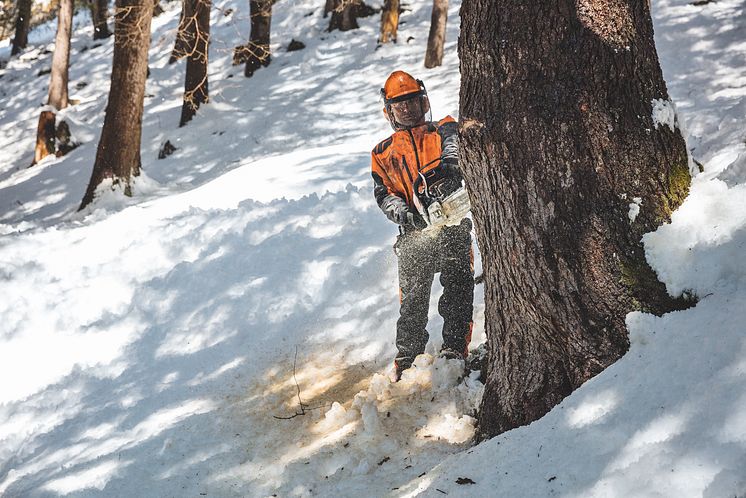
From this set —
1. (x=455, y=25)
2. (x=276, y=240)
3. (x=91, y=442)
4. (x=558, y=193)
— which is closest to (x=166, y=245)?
(x=276, y=240)

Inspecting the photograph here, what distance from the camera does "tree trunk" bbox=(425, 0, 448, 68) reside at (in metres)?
13.3

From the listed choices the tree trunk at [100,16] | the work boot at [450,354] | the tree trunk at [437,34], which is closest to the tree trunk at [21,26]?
the tree trunk at [100,16]

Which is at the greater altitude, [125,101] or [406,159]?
[125,101]

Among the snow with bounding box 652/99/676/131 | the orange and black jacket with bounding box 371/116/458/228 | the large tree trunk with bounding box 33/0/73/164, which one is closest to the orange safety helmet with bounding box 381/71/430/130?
the orange and black jacket with bounding box 371/116/458/228

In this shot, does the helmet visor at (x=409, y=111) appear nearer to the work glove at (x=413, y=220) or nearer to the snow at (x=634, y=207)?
the work glove at (x=413, y=220)

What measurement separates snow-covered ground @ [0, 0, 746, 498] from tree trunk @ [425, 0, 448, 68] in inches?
123

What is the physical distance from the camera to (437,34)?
13578 mm

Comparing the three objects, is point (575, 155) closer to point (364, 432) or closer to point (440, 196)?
point (440, 196)

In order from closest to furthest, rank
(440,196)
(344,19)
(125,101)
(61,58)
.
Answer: (440,196) < (125,101) < (61,58) < (344,19)

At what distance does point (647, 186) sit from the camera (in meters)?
2.59

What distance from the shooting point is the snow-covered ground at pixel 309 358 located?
215 centimetres

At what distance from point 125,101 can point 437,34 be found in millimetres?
6768

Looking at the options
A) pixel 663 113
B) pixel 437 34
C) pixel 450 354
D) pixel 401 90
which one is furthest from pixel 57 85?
pixel 663 113

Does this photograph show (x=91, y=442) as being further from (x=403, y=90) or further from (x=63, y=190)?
(x=63, y=190)
